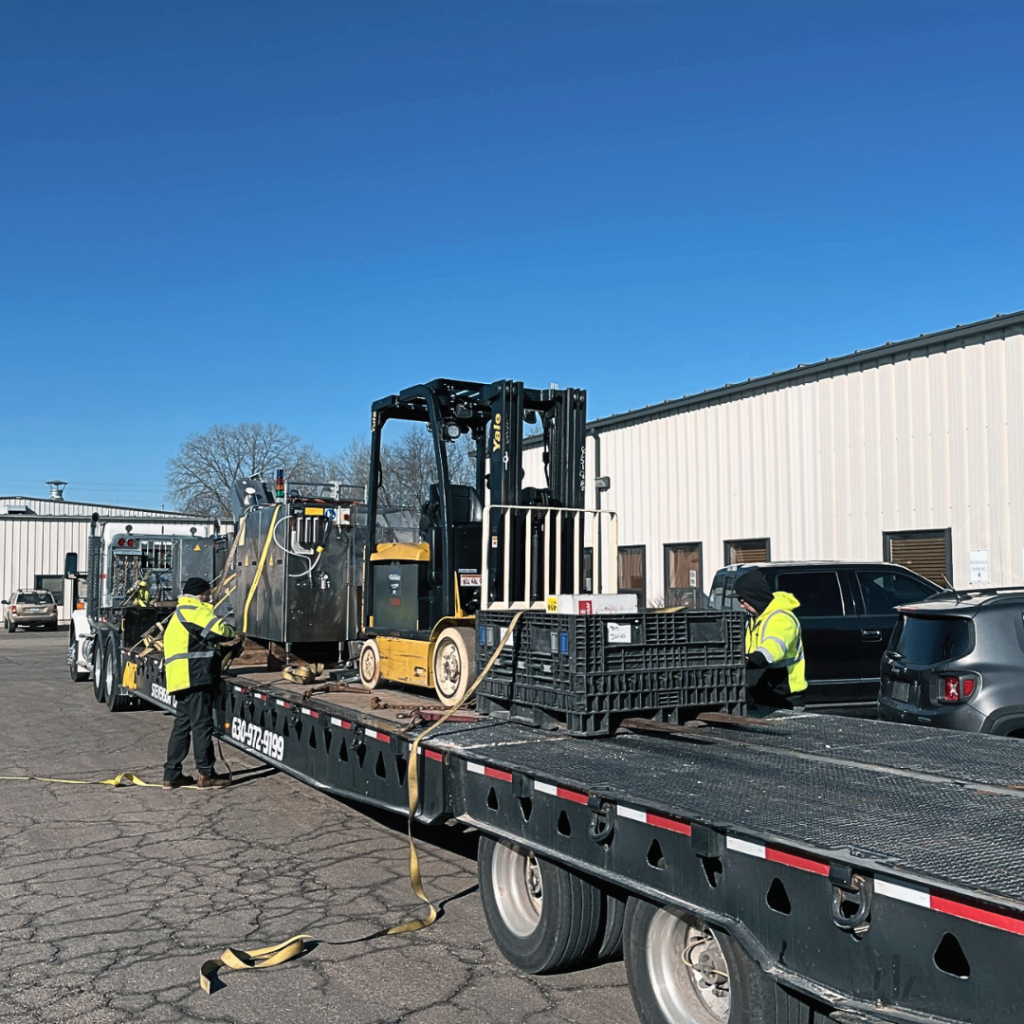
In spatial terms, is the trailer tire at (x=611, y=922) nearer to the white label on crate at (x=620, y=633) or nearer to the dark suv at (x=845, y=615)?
the white label on crate at (x=620, y=633)

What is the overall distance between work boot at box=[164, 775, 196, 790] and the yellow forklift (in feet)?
6.69

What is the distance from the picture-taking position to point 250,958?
17.1ft

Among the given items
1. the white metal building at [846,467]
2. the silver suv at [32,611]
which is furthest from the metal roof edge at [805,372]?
the silver suv at [32,611]

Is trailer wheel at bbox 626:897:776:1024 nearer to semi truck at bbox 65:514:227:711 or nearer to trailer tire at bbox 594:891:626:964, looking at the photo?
trailer tire at bbox 594:891:626:964

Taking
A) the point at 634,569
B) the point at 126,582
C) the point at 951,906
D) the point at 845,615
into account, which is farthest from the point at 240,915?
the point at 634,569

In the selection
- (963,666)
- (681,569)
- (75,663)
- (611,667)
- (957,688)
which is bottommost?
(75,663)

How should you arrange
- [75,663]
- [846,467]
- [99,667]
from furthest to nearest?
[75,663], [846,467], [99,667]

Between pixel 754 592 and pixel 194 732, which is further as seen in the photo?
pixel 194 732

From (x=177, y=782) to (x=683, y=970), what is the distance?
21.3 ft

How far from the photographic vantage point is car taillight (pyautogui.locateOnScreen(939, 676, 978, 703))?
747 centimetres

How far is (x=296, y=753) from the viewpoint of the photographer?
8086 mm

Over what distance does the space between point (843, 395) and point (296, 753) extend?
12735 mm

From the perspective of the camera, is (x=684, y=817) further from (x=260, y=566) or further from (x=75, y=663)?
(x=75, y=663)

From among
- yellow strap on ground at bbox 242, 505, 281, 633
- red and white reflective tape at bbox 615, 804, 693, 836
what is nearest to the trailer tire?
red and white reflective tape at bbox 615, 804, 693, 836
